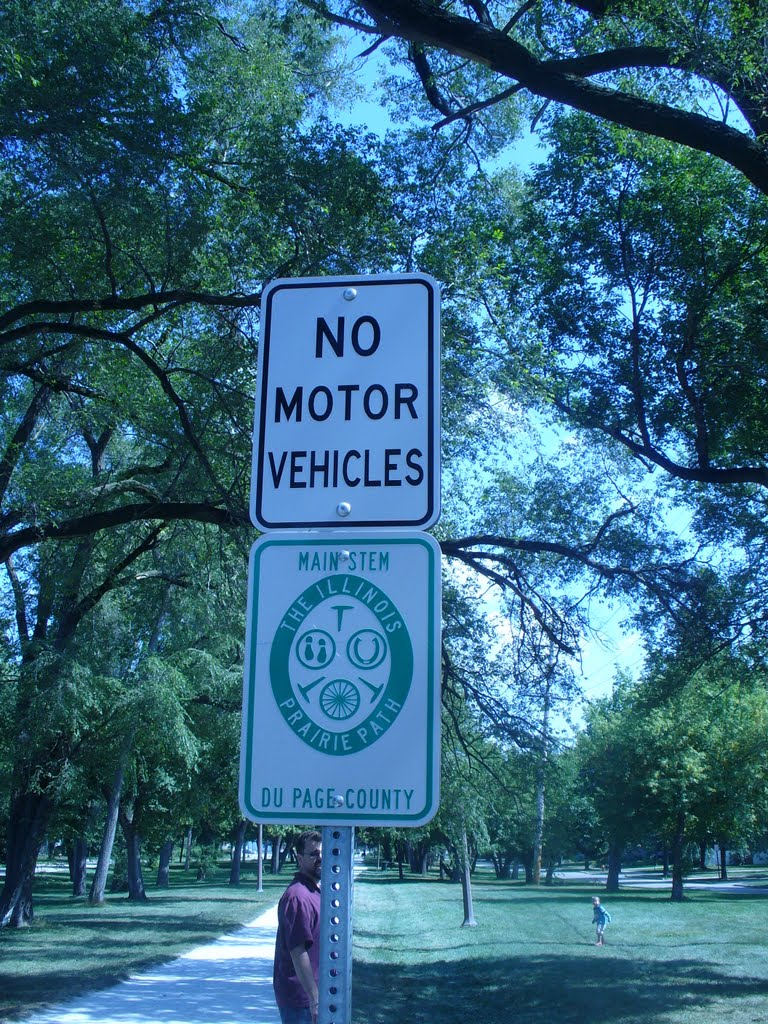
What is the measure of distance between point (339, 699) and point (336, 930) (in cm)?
45

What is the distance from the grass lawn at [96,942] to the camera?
13820 mm

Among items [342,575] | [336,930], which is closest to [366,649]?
[342,575]

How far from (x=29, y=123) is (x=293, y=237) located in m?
2.71

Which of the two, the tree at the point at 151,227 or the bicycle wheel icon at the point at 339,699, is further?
the tree at the point at 151,227

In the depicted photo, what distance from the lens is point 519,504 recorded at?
12.9m

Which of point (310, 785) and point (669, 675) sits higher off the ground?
point (669, 675)

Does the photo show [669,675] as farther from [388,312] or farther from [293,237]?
[388,312]

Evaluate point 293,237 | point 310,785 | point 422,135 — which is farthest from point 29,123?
point 310,785

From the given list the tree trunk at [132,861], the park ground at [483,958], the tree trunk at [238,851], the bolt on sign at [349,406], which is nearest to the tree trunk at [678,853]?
the park ground at [483,958]

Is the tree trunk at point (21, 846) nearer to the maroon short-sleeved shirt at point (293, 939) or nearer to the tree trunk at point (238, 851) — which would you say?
the maroon short-sleeved shirt at point (293, 939)

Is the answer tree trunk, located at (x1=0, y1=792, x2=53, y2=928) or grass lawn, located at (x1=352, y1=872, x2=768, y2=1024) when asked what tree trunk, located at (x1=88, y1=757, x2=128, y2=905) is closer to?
tree trunk, located at (x1=0, y1=792, x2=53, y2=928)

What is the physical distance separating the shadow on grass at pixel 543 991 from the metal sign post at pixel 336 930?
37.5ft

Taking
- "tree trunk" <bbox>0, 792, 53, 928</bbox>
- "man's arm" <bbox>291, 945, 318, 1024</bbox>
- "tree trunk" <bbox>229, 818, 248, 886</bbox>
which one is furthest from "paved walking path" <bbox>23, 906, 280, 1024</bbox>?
"tree trunk" <bbox>229, 818, 248, 886</bbox>

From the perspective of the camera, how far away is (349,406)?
2.38 m
